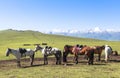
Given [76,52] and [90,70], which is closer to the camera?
[90,70]

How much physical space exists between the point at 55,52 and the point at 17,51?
16.0 feet

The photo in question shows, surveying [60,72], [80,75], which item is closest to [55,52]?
[60,72]

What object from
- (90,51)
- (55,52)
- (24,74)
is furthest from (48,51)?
(24,74)

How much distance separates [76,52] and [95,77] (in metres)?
10.3

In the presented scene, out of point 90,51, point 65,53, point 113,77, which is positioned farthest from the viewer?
point 65,53

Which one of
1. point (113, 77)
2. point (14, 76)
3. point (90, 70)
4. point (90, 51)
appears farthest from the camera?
point (90, 51)

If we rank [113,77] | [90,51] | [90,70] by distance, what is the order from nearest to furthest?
[113,77], [90,70], [90,51]

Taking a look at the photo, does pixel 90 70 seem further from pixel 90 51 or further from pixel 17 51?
pixel 17 51

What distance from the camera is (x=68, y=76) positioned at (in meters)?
23.2

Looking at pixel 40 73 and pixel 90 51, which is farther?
pixel 90 51

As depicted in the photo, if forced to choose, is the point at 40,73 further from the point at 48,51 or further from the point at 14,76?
the point at 48,51

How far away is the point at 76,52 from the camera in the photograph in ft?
107

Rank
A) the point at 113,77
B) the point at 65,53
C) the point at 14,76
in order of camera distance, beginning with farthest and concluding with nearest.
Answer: the point at 65,53 → the point at 14,76 → the point at 113,77

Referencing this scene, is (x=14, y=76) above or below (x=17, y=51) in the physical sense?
below
